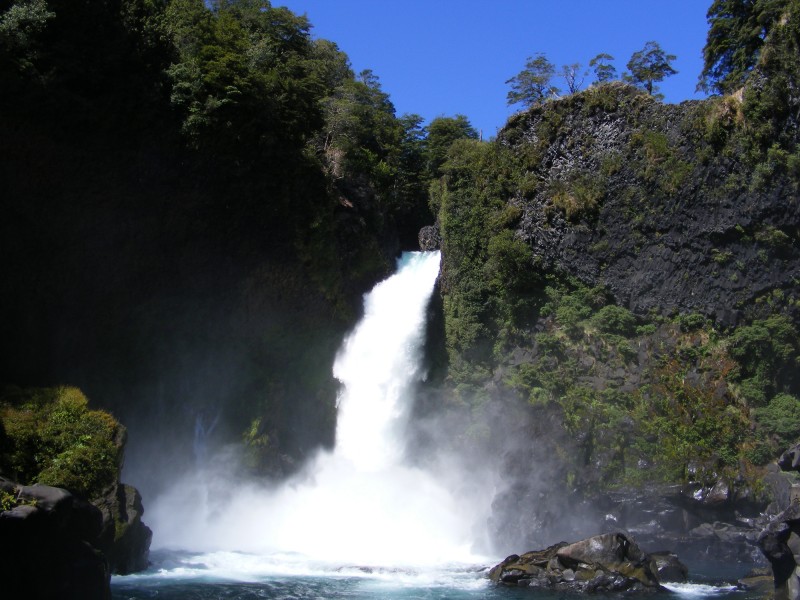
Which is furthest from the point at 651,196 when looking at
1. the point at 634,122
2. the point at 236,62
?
the point at 236,62

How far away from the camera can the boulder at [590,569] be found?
56.6 feet

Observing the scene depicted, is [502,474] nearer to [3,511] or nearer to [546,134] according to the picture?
[546,134]

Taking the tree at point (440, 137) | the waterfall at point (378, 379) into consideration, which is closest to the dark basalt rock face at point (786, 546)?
the waterfall at point (378, 379)

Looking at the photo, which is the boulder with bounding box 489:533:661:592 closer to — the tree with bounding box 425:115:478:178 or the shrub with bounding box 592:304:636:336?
the shrub with bounding box 592:304:636:336

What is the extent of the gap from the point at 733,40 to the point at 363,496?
77.7 ft

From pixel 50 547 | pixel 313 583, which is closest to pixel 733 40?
pixel 313 583

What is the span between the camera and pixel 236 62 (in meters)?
23.4

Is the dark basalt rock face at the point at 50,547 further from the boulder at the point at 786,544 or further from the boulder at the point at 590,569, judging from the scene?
the boulder at the point at 786,544

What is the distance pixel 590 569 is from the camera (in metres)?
17.7

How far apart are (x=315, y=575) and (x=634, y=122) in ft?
61.8

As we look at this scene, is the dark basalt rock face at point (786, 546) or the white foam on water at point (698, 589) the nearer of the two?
the dark basalt rock face at point (786, 546)

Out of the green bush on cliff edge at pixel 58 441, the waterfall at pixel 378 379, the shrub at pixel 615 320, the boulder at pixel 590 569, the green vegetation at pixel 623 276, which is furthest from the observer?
the waterfall at pixel 378 379

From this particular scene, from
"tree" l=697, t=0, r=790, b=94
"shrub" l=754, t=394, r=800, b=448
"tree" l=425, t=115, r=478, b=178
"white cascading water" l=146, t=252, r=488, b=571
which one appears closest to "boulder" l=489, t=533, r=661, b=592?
"white cascading water" l=146, t=252, r=488, b=571

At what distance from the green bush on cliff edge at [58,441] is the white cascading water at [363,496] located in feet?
17.1
